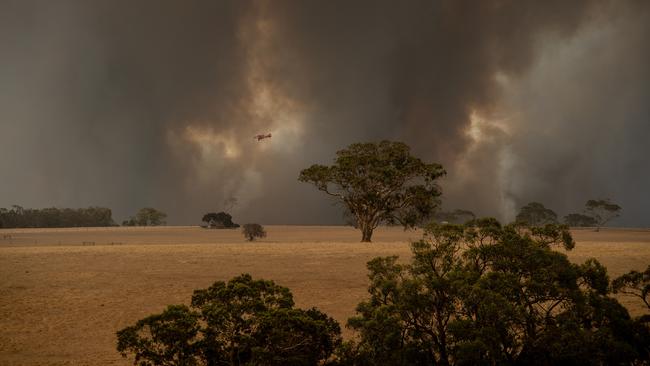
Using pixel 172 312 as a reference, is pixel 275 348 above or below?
below

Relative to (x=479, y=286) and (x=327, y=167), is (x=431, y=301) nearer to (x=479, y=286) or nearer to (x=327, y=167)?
(x=479, y=286)


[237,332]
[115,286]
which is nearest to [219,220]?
[115,286]

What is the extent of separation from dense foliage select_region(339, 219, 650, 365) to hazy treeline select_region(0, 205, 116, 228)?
169848 mm

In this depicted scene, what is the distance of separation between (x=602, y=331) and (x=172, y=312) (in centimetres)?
1350

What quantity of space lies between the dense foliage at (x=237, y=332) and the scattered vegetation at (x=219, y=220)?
125 meters

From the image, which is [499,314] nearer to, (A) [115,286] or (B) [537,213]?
(A) [115,286]

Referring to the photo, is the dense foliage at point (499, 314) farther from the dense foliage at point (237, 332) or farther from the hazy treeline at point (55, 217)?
the hazy treeline at point (55, 217)

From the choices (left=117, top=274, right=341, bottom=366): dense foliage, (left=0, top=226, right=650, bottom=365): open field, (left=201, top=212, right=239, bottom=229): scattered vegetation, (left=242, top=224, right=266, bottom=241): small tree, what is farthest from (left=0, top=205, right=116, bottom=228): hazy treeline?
(left=117, top=274, right=341, bottom=366): dense foliage

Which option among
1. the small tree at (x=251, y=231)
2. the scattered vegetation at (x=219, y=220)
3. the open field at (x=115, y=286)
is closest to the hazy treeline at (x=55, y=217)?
the scattered vegetation at (x=219, y=220)

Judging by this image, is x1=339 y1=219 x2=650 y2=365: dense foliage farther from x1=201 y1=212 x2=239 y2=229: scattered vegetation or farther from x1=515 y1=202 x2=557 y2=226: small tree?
x1=515 y1=202 x2=557 y2=226: small tree

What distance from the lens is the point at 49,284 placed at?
3425cm

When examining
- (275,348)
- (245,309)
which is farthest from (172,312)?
(275,348)

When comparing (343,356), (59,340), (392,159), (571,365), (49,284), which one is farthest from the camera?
(392,159)

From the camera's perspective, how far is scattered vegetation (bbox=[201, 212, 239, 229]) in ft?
461
